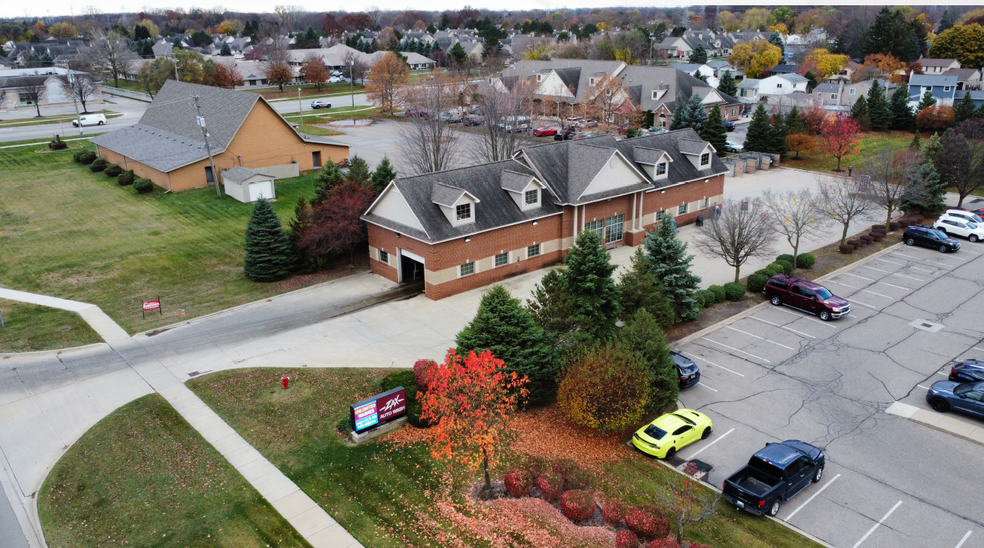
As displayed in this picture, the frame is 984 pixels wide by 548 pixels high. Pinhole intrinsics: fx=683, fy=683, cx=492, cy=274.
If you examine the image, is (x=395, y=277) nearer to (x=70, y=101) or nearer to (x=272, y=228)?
(x=272, y=228)

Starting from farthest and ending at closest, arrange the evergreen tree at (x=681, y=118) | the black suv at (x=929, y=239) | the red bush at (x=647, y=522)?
the evergreen tree at (x=681, y=118) → the black suv at (x=929, y=239) → the red bush at (x=647, y=522)

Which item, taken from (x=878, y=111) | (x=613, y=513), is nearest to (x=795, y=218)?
(x=613, y=513)

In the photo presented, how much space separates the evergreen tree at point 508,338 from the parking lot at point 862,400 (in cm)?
568

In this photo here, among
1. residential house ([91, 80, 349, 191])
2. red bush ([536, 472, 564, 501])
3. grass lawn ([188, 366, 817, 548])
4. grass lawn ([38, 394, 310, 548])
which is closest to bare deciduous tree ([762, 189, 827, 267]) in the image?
grass lawn ([188, 366, 817, 548])

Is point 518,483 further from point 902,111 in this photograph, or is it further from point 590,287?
point 902,111

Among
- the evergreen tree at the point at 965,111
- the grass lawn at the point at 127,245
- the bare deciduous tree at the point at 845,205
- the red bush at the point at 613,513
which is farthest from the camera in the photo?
the evergreen tree at the point at 965,111

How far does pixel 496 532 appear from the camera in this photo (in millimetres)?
18266

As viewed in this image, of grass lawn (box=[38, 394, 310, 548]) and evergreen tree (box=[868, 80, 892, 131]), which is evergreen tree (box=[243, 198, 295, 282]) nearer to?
grass lawn (box=[38, 394, 310, 548])

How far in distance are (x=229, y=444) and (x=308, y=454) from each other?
2777 millimetres

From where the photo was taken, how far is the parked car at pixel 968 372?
25453 mm

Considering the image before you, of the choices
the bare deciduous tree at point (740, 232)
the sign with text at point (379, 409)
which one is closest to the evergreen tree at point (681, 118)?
the bare deciduous tree at point (740, 232)

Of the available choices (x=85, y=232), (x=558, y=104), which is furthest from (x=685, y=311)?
(x=558, y=104)

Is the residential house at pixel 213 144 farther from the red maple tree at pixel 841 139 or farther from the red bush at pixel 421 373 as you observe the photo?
the red maple tree at pixel 841 139

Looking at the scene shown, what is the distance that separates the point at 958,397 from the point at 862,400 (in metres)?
2.96
